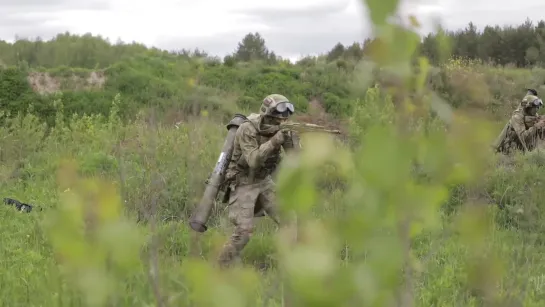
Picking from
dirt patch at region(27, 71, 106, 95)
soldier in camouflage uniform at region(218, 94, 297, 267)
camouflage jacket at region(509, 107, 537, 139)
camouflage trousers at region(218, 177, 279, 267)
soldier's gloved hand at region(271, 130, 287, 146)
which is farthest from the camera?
dirt patch at region(27, 71, 106, 95)

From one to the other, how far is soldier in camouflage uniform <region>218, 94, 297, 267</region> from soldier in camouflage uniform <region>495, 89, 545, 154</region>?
4.37m

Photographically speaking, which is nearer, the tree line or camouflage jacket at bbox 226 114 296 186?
camouflage jacket at bbox 226 114 296 186

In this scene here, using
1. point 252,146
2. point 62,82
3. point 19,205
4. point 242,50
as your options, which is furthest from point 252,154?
point 242,50

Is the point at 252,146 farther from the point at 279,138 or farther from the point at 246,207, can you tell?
the point at 246,207

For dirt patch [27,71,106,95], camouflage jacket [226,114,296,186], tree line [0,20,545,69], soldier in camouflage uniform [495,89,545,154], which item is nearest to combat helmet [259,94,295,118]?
camouflage jacket [226,114,296,186]

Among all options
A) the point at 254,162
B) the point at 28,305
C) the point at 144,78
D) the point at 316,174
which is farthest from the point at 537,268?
the point at 144,78

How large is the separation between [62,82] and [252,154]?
10.1 meters

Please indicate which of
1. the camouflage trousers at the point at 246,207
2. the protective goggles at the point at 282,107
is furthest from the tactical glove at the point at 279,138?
the camouflage trousers at the point at 246,207

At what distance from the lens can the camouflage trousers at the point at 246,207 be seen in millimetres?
5024

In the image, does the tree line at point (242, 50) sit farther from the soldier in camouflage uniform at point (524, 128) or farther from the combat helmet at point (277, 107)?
the combat helmet at point (277, 107)

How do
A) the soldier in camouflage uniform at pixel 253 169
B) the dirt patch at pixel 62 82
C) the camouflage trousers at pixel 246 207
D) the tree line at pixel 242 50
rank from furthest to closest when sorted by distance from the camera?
the tree line at pixel 242 50 < the dirt patch at pixel 62 82 < the camouflage trousers at pixel 246 207 < the soldier in camouflage uniform at pixel 253 169

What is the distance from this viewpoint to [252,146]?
5000mm

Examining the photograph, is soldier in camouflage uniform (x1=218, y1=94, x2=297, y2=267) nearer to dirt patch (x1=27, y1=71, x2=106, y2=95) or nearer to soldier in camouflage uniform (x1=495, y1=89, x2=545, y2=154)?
soldier in camouflage uniform (x1=495, y1=89, x2=545, y2=154)

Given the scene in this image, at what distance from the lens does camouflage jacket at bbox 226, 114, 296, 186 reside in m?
4.83
